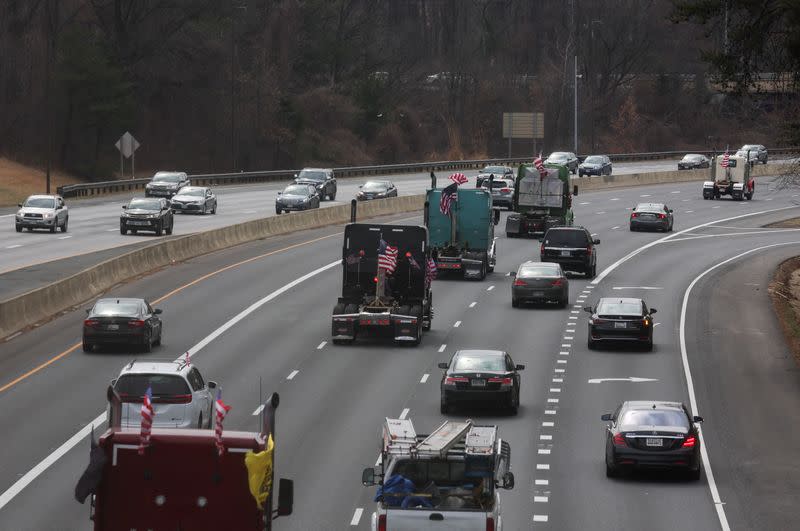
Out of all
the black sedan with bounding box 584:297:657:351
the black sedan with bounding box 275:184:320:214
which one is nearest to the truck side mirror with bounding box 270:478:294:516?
the black sedan with bounding box 584:297:657:351

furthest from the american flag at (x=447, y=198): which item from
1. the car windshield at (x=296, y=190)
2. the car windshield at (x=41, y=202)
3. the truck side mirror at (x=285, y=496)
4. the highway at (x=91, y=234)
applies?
the truck side mirror at (x=285, y=496)

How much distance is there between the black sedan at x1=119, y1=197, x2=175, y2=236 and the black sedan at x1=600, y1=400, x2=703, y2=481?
44286 millimetres

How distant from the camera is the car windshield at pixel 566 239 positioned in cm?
5847

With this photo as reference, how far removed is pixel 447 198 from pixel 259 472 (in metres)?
42.2

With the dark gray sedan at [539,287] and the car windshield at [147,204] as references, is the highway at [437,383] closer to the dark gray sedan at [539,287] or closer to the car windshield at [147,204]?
the dark gray sedan at [539,287]

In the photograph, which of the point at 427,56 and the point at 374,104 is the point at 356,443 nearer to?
the point at 374,104

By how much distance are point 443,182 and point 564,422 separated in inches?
3010

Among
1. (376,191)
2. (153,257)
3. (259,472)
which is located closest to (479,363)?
(259,472)

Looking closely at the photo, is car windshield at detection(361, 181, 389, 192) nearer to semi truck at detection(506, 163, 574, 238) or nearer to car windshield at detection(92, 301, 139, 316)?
semi truck at detection(506, 163, 574, 238)

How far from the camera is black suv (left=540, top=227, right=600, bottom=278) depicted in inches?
2299

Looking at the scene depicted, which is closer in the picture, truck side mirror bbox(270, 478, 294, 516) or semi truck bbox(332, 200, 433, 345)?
truck side mirror bbox(270, 478, 294, 516)

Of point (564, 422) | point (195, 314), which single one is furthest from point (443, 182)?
point (564, 422)

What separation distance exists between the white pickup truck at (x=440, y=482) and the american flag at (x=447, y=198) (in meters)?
36.0

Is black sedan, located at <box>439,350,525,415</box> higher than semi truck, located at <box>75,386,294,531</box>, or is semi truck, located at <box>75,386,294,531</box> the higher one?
semi truck, located at <box>75,386,294,531</box>
